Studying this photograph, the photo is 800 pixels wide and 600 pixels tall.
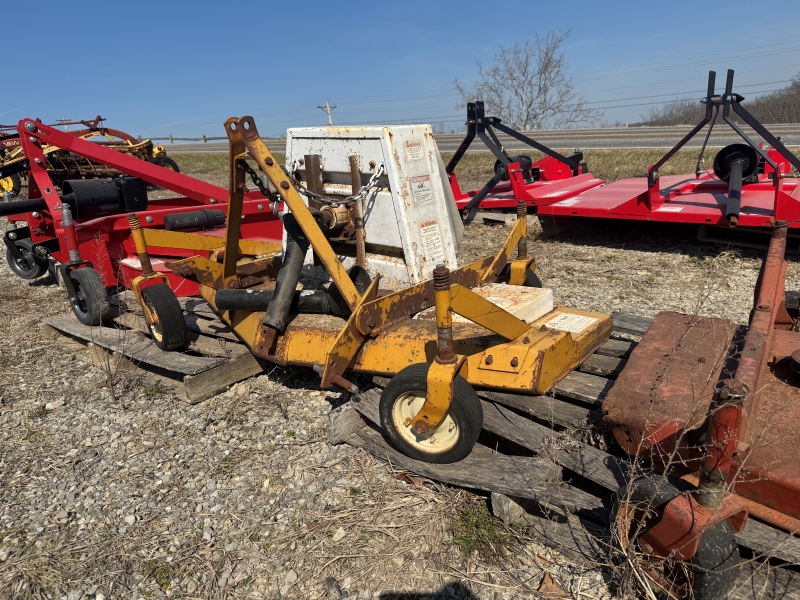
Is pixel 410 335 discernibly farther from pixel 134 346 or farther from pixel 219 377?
pixel 134 346

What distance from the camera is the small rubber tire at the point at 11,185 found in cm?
1182

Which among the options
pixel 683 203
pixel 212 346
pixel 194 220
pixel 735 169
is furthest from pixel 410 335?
pixel 735 169

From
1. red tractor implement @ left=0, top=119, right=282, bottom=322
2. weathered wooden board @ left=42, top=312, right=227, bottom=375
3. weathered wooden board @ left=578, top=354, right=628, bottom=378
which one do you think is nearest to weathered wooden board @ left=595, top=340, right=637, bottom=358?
weathered wooden board @ left=578, top=354, right=628, bottom=378

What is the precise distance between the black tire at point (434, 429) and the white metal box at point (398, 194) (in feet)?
4.31

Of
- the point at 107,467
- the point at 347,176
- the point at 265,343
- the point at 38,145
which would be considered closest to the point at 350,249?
the point at 347,176

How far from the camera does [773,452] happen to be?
2068 millimetres

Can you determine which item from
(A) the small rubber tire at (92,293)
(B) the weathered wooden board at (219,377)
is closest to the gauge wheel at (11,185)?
(A) the small rubber tire at (92,293)

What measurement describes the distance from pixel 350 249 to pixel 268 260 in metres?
0.70

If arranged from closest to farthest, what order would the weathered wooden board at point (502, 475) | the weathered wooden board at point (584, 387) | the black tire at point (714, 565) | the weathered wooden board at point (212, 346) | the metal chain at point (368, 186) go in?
1. the black tire at point (714, 565)
2. the weathered wooden board at point (502, 475)
3. the weathered wooden board at point (584, 387)
4. the metal chain at point (368, 186)
5. the weathered wooden board at point (212, 346)

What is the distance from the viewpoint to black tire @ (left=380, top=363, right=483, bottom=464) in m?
2.59

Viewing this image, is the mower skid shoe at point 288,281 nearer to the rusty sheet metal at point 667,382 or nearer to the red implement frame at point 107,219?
the red implement frame at point 107,219

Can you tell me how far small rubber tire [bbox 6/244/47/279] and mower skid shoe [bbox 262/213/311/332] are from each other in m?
4.89

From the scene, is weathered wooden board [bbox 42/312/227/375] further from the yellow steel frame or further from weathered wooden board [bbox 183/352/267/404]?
the yellow steel frame

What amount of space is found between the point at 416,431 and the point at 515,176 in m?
5.75
